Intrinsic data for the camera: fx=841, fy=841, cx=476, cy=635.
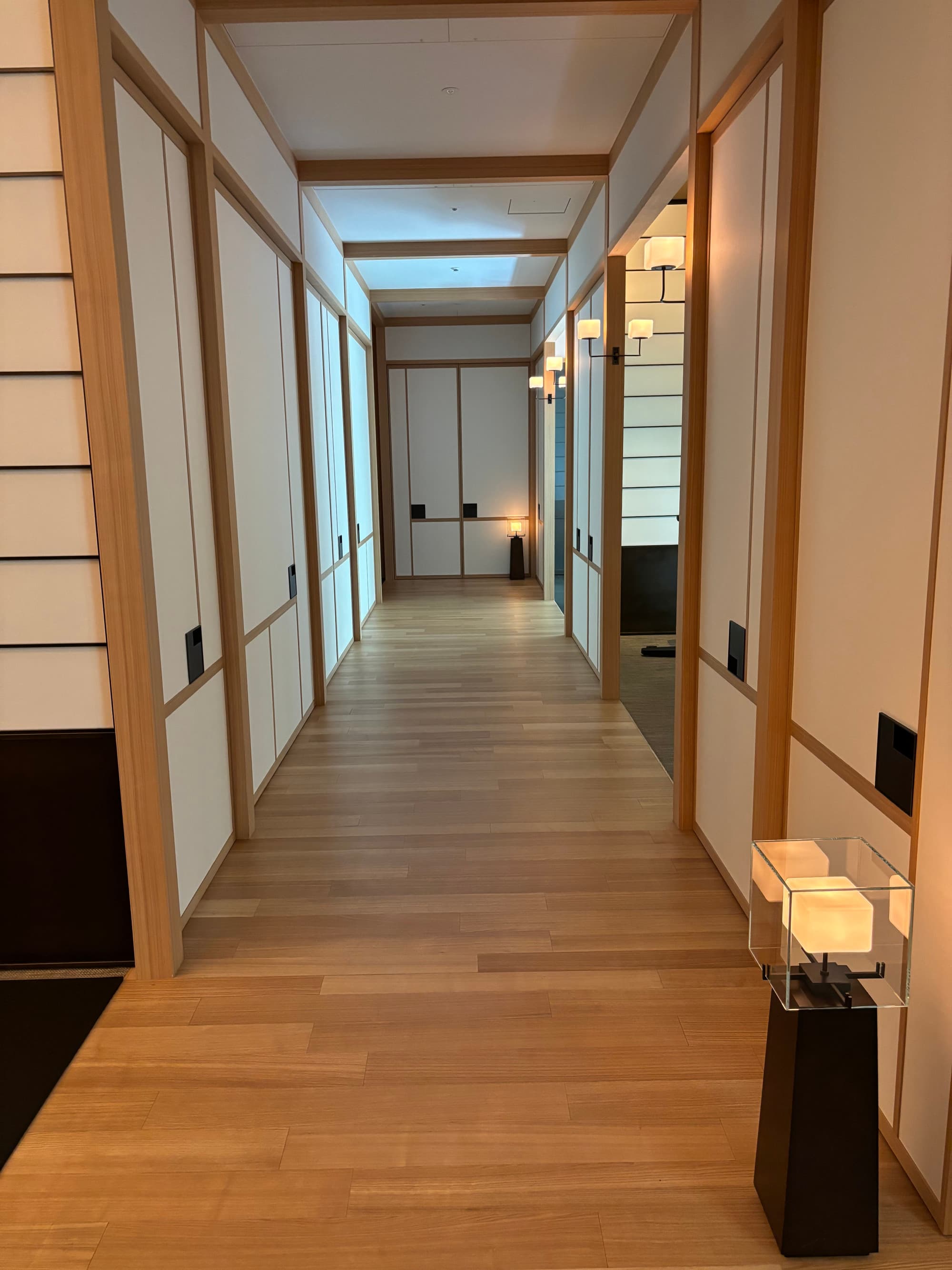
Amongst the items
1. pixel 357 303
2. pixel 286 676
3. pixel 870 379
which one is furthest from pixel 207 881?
pixel 357 303

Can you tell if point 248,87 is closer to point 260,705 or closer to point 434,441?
point 260,705

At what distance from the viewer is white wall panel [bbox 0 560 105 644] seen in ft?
8.16

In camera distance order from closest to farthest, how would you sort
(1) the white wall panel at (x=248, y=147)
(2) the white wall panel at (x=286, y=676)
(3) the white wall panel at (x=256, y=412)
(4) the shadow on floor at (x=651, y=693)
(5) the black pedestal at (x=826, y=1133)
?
(5) the black pedestal at (x=826, y=1133)
(1) the white wall panel at (x=248, y=147)
(3) the white wall panel at (x=256, y=412)
(2) the white wall panel at (x=286, y=676)
(4) the shadow on floor at (x=651, y=693)

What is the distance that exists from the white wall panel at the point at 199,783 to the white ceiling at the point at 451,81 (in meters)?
2.75

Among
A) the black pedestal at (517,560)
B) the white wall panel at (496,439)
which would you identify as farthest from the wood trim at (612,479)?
the white wall panel at (496,439)

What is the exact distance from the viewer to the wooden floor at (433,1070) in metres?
1.79

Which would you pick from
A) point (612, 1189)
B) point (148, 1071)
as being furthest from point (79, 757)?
point (612, 1189)

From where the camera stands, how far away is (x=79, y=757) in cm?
258

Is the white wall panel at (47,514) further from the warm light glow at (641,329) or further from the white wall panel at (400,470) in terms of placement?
the white wall panel at (400,470)

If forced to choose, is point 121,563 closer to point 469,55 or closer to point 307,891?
point 307,891

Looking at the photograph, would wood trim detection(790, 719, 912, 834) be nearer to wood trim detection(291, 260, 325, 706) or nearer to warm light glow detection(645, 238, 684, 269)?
warm light glow detection(645, 238, 684, 269)

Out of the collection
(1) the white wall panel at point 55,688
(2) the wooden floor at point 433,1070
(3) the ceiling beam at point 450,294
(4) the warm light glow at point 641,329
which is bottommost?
(2) the wooden floor at point 433,1070

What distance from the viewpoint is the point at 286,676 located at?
4.72 metres

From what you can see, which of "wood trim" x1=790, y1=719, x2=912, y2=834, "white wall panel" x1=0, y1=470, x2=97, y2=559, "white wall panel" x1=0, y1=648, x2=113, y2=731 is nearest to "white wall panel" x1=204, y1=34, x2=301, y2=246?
"white wall panel" x1=0, y1=470, x2=97, y2=559
